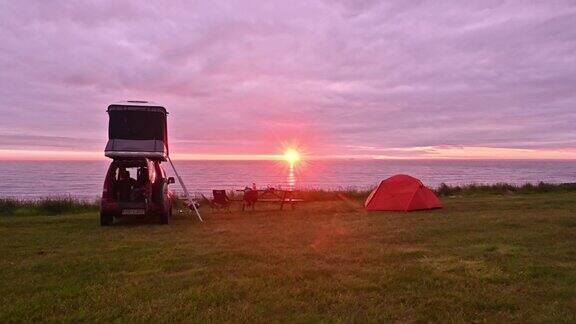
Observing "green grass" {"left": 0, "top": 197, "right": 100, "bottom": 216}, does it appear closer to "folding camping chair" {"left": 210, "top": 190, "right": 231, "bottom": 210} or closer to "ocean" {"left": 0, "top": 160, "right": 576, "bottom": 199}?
"folding camping chair" {"left": 210, "top": 190, "right": 231, "bottom": 210}

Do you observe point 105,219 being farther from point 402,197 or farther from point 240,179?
point 240,179

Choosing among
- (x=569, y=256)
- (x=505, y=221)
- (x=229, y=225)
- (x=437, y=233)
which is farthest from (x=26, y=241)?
(x=505, y=221)

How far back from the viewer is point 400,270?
319 inches

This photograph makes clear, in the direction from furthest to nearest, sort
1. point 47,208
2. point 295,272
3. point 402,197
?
point 47,208 → point 402,197 → point 295,272

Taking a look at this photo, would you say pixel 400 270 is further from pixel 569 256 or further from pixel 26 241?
pixel 26 241

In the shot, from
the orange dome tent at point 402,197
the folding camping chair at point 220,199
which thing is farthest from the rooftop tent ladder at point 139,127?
the orange dome tent at point 402,197

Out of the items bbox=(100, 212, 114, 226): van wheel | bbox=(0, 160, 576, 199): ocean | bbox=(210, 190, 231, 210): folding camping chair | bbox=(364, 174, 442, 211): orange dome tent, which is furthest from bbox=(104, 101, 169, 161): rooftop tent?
bbox=(0, 160, 576, 199): ocean

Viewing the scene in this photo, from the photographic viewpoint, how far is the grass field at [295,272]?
20.2ft

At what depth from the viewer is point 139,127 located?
1596 cm

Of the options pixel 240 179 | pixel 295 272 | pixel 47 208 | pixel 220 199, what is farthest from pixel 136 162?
pixel 240 179

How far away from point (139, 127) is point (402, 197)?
31.8 feet

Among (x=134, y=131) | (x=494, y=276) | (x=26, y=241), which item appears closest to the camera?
(x=494, y=276)

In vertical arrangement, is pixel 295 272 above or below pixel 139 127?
below

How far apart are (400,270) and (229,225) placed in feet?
24.0
